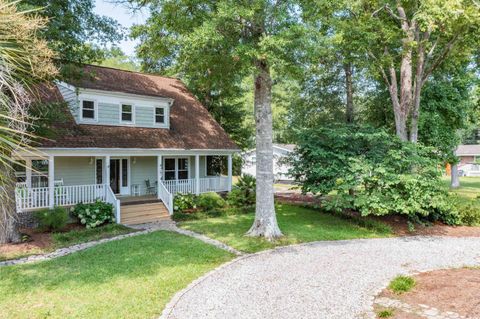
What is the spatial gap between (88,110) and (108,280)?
1027 cm

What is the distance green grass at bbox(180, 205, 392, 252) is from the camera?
10.9 meters

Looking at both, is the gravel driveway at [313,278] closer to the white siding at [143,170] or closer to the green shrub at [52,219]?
the green shrub at [52,219]

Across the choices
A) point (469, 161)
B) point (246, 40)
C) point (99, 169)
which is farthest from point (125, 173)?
point (469, 161)

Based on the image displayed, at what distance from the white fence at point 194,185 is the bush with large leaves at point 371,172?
557 cm

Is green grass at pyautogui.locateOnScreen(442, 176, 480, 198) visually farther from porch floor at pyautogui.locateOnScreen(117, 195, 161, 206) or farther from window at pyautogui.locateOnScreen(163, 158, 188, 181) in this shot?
porch floor at pyautogui.locateOnScreen(117, 195, 161, 206)

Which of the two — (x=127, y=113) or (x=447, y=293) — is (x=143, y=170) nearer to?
(x=127, y=113)

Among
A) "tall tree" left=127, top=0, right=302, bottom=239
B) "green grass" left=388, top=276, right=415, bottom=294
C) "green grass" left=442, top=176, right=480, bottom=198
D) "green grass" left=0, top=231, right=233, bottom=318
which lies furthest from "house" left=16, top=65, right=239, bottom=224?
"green grass" left=442, top=176, right=480, bottom=198

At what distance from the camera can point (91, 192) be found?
46.8 feet

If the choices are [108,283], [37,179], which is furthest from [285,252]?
Answer: [37,179]

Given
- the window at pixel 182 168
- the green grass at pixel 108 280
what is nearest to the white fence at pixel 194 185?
the window at pixel 182 168

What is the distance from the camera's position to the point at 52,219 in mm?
11922

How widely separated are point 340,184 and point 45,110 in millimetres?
10689

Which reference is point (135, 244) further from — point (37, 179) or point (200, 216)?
point (37, 179)

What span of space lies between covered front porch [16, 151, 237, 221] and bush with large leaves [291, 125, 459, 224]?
602 centimetres
